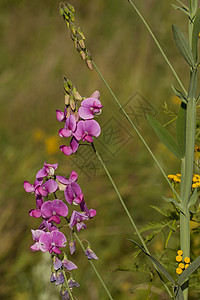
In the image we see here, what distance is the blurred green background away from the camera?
2330 millimetres

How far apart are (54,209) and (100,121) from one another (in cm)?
259

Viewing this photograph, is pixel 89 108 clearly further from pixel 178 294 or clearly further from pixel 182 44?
pixel 178 294

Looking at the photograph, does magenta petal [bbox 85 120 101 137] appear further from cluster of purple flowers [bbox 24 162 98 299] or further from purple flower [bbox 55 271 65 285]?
purple flower [bbox 55 271 65 285]

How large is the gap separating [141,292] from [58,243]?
3.95 feet

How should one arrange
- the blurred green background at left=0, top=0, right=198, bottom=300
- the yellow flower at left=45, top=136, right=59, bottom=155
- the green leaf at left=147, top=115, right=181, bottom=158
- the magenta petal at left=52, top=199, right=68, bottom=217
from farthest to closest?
the yellow flower at left=45, top=136, right=59, bottom=155, the blurred green background at left=0, top=0, right=198, bottom=300, the green leaf at left=147, top=115, right=181, bottom=158, the magenta petal at left=52, top=199, right=68, bottom=217

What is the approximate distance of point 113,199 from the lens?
2773 millimetres

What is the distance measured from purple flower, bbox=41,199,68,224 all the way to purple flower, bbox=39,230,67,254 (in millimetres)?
28

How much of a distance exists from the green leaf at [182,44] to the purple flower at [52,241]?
16.8 inches

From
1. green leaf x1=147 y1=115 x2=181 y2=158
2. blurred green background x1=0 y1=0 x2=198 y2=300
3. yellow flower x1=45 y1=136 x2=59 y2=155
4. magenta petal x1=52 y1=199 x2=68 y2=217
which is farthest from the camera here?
yellow flower x1=45 y1=136 x2=59 y2=155

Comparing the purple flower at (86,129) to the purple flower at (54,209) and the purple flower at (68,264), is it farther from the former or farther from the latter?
the purple flower at (68,264)

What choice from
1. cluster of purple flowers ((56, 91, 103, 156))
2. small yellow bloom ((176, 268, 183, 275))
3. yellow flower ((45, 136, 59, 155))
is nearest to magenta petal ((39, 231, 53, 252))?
cluster of purple flowers ((56, 91, 103, 156))

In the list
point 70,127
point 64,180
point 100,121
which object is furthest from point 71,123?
point 100,121

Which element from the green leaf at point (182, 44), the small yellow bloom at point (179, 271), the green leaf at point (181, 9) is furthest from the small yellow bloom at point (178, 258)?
the green leaf at point (181, 9)

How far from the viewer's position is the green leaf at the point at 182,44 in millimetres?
969
